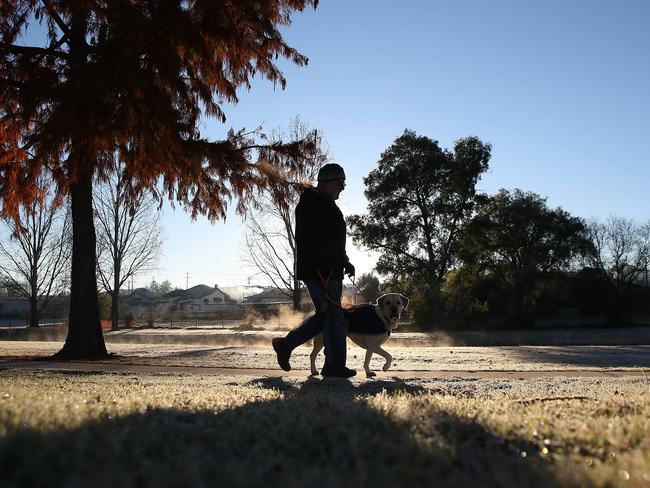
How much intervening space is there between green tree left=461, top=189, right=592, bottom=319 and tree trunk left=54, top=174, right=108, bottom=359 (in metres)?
24.0

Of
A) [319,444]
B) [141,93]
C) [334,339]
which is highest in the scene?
[141,93]

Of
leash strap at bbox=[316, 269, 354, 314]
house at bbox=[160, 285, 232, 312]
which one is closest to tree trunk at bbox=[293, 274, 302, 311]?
leash strap at bbox=[316, 269, 354, 314]

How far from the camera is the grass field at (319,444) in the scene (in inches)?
72.4

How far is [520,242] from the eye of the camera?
3606 centimetres

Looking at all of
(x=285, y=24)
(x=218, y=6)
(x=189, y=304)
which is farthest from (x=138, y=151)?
(x=189, y=304)

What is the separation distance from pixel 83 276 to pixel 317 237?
669cm

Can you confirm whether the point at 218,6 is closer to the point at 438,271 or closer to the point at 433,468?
the point at 433,468

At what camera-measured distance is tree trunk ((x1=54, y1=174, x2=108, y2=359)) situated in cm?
1139

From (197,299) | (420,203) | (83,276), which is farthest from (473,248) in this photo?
(197,299)

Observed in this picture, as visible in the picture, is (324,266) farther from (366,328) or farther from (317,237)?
(366,328)

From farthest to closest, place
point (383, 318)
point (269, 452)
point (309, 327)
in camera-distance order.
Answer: point (383, 318)
point (309, 327)
point (269, 452)

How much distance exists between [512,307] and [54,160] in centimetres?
2826

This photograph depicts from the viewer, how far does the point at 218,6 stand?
10.1 meters

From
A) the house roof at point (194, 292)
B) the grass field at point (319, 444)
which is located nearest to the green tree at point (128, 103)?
the grass field at point (319, 444)
